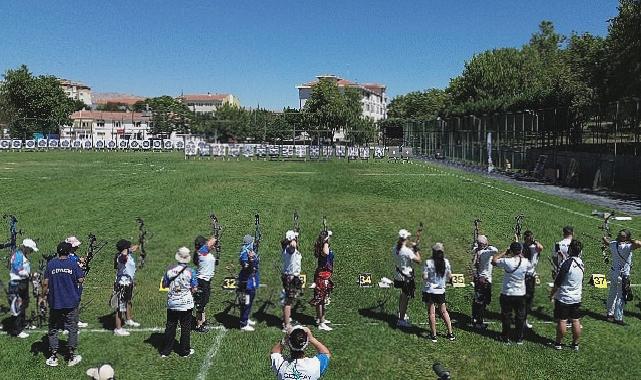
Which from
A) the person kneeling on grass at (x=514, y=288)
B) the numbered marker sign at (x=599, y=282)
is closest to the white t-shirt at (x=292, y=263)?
the person kneeling on grass at (x=514, y=288)

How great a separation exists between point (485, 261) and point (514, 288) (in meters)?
1.04

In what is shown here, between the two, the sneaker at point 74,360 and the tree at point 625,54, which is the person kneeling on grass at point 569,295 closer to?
the sneaker at point 74,360

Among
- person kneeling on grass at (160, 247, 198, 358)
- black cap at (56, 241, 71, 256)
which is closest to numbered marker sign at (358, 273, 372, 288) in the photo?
person kneeling on grass at (160, 247, 198, 358)

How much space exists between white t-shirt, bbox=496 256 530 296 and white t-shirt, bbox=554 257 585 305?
68cm

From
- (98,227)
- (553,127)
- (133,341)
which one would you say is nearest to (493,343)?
(133,341)

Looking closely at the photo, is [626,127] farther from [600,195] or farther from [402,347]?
[402,347]

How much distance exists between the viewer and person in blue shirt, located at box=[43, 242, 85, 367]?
988 centimetres

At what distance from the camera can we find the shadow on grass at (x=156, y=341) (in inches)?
427

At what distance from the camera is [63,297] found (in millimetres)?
9875

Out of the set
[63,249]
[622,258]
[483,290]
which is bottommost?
[483,290]

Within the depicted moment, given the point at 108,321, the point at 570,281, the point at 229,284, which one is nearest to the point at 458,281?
the point at 570,281

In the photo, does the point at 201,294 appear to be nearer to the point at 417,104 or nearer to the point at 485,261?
the point at 485,261

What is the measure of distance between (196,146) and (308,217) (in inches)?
1754

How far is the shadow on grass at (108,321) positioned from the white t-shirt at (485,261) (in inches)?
303
